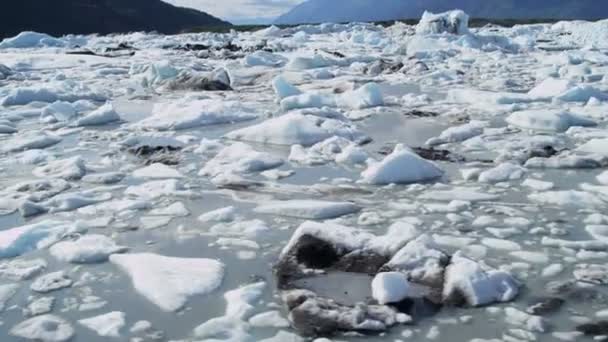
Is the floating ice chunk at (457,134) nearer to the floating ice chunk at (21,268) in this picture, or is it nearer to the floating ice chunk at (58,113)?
the floating ice chunk at (21,268)

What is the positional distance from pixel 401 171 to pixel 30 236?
2.01 meters

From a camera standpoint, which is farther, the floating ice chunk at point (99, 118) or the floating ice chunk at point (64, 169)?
the floating ice chunk at point (99, 118)

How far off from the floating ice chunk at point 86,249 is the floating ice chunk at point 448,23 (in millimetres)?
20263

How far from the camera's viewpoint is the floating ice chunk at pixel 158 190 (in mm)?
3652

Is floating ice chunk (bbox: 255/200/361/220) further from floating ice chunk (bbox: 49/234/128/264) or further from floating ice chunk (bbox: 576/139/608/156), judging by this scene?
floating ice chunk (bbox: 576/139/608/156)

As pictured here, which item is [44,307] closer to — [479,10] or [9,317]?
[9,317]

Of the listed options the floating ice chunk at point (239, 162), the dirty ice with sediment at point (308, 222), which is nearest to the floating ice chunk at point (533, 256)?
the dirty ice with sediment at point (308, 222)

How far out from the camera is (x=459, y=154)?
14.9 ft

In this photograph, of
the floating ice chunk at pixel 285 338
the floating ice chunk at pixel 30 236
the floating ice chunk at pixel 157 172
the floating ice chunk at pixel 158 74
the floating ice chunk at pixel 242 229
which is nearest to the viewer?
the floating ice chunk at pixel 285 338

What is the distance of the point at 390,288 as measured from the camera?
7.38 ft

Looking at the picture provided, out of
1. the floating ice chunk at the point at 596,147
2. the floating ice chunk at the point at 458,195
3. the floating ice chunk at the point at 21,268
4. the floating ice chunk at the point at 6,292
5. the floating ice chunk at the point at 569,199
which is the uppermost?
the floating ice chunk at the point at 596,147

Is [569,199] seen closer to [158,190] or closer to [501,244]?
[501,244]

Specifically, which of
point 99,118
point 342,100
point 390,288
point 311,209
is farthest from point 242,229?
point 342,100

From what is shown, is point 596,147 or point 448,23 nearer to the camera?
point 596,147
